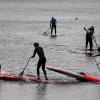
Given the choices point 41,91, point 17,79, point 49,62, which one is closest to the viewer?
point 41,91

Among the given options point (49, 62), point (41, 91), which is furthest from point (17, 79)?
point (49, 62)

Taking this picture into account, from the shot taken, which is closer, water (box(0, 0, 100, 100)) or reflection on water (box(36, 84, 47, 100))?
reflection on water (box(36, 84, 47, 100))

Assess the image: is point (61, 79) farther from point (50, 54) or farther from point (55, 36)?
point (55, 36)

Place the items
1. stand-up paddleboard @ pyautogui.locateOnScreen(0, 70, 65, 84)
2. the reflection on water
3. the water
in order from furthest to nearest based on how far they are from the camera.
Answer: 1. stand-up paddleboard @ pyautogui.locateOnScreen(0, 70, 65, 84)
2. the water
3. the reflection on water

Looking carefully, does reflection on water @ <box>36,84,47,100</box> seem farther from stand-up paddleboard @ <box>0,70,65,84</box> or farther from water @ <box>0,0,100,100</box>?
stand-up paddleboard @ <box>0,70,65,84</box>

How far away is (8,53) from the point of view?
122 feet

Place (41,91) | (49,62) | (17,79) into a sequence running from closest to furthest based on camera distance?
(41,91) → (17,79) → (49,62)

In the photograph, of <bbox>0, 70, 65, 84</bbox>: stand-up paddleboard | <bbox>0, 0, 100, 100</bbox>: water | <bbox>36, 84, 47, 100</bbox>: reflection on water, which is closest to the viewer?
<bbox>36, 84, 47, 100</bbox>: reflection on water

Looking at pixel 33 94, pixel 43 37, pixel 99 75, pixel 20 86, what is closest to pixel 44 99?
pixel 33 94

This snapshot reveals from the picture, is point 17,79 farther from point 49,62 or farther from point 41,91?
point 49,62

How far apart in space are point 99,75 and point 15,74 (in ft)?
14.1

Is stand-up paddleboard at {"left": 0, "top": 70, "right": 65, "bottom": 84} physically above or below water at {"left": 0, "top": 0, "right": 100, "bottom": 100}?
above

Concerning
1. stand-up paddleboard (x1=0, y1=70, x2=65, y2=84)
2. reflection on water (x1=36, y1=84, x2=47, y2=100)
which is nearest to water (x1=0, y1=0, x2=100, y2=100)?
reflection on water (x1=36, y1=84, x2=47, y2=100)

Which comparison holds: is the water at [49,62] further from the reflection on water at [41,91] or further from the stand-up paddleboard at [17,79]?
the stand-up paddleboard at [17,79]
